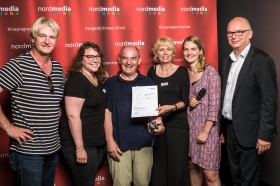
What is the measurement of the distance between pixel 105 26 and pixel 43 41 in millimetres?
1146

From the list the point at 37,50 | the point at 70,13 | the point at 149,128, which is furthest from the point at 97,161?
the point at 70,13

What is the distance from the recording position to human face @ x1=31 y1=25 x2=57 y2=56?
225 centimetres

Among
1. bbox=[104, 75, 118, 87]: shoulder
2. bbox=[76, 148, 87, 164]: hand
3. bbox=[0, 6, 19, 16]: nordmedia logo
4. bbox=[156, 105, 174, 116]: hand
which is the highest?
bbox=[0, 6, 19, 16]: nordmedia logo

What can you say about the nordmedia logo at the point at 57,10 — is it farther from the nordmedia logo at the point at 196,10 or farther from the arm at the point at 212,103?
the arm at the point at 212,103

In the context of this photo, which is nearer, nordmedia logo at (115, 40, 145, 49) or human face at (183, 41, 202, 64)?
human face at (183, 41, 202, 64)

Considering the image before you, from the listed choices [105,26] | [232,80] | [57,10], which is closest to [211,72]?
[232,80]

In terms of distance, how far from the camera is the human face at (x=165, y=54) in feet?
9.86

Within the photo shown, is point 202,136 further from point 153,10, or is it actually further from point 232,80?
point 153,10

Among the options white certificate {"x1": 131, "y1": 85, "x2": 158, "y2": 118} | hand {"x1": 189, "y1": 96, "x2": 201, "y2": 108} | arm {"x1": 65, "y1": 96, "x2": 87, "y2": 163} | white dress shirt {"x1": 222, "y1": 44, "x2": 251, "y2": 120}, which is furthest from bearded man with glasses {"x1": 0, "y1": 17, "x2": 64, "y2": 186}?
white dress shirt {"x1": 222, "y1": 44, "x2": 251, "y2": 120}

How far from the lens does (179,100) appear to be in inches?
114

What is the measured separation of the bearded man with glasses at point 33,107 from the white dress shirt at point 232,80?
62.3 inches

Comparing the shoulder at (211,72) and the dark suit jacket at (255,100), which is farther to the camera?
the shoulder at (211,72)

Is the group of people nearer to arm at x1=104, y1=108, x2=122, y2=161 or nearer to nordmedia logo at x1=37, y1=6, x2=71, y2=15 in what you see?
arm at x1=104, y1=108, x2=122, y2=161

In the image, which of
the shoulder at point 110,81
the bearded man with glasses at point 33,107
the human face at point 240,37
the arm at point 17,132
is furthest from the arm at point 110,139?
the human face at point 240,37
